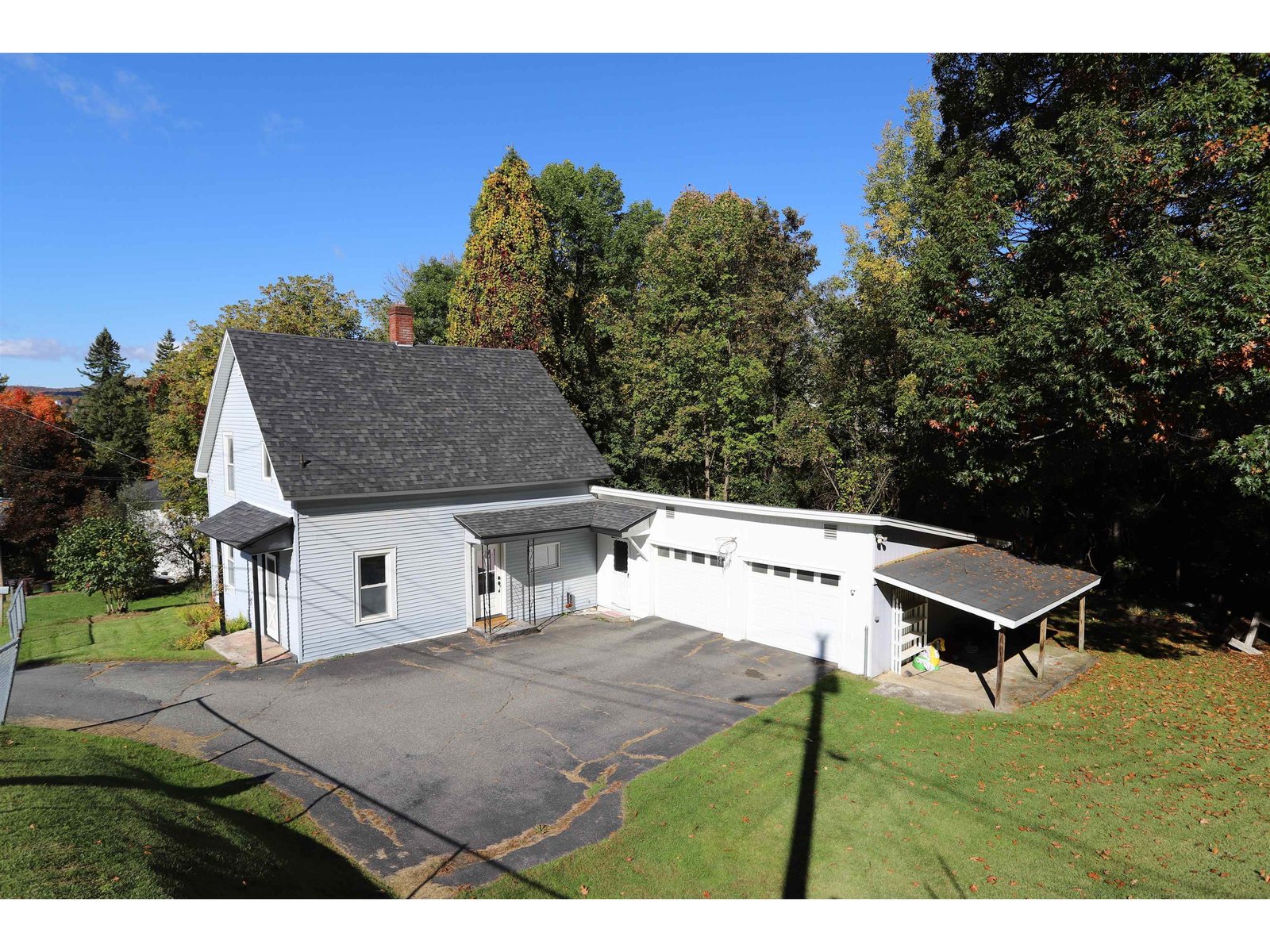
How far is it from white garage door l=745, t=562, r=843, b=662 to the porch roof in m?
3.86

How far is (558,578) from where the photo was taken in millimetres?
19656

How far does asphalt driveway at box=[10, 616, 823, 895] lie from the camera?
29.0 feet

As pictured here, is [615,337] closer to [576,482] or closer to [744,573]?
[576,482]

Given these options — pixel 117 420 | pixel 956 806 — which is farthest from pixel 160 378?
pixel 956 806

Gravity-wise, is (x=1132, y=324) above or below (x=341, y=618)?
above

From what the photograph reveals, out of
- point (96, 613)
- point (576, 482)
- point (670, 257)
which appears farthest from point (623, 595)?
point (96, 613)

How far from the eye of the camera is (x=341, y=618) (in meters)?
16.2

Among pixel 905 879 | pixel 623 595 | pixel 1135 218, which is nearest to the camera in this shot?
pixel 905 879

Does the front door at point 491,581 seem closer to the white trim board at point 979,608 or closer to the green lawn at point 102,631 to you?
the green lawn at point 102,631

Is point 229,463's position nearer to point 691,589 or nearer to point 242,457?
point 242,457

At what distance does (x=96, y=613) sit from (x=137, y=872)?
2227 cm

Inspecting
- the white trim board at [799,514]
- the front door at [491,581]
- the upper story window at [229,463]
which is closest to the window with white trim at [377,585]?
the front door at [491,581]

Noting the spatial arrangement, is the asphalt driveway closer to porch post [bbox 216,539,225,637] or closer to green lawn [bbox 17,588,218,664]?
green lawn [bbox 17,588,218,664]

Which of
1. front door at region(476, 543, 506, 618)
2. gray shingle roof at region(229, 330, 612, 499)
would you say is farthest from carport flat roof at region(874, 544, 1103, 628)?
front door at region(476, 543, 506, 618)
